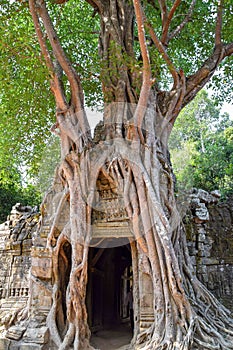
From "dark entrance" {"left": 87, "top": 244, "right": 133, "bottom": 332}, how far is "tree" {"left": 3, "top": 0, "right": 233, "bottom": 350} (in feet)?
4.29

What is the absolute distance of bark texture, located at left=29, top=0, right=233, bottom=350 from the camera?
14.2ft

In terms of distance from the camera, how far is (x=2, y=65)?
5.93 metres

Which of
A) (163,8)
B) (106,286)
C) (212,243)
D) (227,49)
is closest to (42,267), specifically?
(106,286)

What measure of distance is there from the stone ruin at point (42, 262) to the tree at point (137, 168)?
26 centimetres

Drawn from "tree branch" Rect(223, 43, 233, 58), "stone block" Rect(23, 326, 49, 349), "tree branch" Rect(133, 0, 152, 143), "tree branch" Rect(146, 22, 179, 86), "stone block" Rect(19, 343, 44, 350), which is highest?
"tree branch" Rect(223, 43, 233, 58)

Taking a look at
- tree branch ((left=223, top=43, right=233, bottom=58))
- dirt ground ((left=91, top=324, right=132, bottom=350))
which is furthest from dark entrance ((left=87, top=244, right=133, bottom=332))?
tree branch ((left=223, top=43, right=233, bottom=58))

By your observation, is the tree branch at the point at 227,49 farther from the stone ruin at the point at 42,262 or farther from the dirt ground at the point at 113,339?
the dirt ground at the point at 113,339

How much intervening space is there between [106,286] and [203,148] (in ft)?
32.3

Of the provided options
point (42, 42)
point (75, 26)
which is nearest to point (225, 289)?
point (42, 42)

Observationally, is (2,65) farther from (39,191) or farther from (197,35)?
(39,191)

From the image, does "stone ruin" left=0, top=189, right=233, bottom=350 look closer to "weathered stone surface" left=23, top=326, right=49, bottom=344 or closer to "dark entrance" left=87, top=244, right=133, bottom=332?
"weathered stone surface" left=23, top=326, right=49, bottom=344

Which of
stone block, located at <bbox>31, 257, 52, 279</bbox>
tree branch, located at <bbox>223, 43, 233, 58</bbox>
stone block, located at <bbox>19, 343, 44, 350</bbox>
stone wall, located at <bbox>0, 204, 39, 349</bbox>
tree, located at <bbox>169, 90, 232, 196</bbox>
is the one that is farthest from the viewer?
tree, located at <bbox>169, 90, 232, 196</bbox>

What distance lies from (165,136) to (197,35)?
294cm

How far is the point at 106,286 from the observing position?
7539 mm
